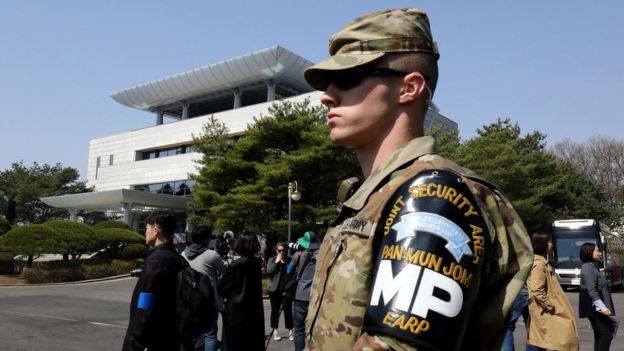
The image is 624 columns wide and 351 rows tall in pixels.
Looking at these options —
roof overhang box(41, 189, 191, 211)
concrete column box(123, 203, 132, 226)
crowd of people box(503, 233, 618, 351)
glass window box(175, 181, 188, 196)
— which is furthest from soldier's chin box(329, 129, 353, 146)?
glass window box(175, 181, 188, 196)

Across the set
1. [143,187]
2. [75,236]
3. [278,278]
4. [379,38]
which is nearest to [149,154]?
[143,187]

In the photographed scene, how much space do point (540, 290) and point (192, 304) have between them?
12.1ft

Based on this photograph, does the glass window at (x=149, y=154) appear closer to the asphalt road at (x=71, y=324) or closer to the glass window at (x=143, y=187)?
the glass window at (x=143, y=187)

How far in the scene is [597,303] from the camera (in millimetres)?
6227

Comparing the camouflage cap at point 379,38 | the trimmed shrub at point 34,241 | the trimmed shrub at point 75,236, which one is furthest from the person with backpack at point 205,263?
A: the trimmed shrub at point 75,236

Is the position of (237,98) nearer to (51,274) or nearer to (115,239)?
(115,239)

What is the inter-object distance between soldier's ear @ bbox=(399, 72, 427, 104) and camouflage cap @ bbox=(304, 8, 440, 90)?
81mm

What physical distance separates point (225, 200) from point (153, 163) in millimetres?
26793

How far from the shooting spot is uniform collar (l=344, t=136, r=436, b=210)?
1404 mm

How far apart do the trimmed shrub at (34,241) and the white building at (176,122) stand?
12.7m

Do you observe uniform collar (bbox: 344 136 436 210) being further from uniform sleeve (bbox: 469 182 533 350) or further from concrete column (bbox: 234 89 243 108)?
concrete column (bbox: 234 89 243 108)

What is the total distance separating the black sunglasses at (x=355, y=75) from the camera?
1505 millimetres

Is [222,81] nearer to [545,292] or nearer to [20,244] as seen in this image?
[20,244]

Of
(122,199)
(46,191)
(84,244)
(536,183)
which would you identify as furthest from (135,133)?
(536,183)
